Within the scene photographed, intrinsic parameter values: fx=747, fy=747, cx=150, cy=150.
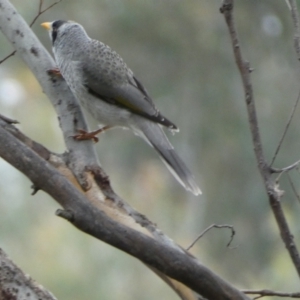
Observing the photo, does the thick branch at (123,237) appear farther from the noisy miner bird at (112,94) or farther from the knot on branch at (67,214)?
the noisy miner bird at (112,94)

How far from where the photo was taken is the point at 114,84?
3865 millimetres

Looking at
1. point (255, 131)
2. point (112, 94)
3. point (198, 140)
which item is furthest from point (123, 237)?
point (198, 140)

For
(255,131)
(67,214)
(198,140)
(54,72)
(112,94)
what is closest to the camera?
(67,214)

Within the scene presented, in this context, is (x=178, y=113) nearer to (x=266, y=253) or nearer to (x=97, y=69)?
(x=266, y=253)

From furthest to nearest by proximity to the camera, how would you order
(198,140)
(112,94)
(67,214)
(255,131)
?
(198,140)
(112,94)
(255,131)
(67,214)

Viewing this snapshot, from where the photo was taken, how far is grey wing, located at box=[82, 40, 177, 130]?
3.80 meters

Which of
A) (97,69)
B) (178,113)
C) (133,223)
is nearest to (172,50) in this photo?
(178,113)

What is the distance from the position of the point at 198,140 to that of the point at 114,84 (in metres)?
4.56

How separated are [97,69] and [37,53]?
870 millimetres

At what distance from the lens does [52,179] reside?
2135mm

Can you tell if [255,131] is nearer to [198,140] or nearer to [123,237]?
[123,237]

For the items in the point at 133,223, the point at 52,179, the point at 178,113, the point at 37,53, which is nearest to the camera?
the point at 52,179

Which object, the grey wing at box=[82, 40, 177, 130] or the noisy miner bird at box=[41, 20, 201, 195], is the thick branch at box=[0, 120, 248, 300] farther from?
the grey wing at box=[82, 40, 177, 130]

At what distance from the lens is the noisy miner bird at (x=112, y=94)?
143 inches
